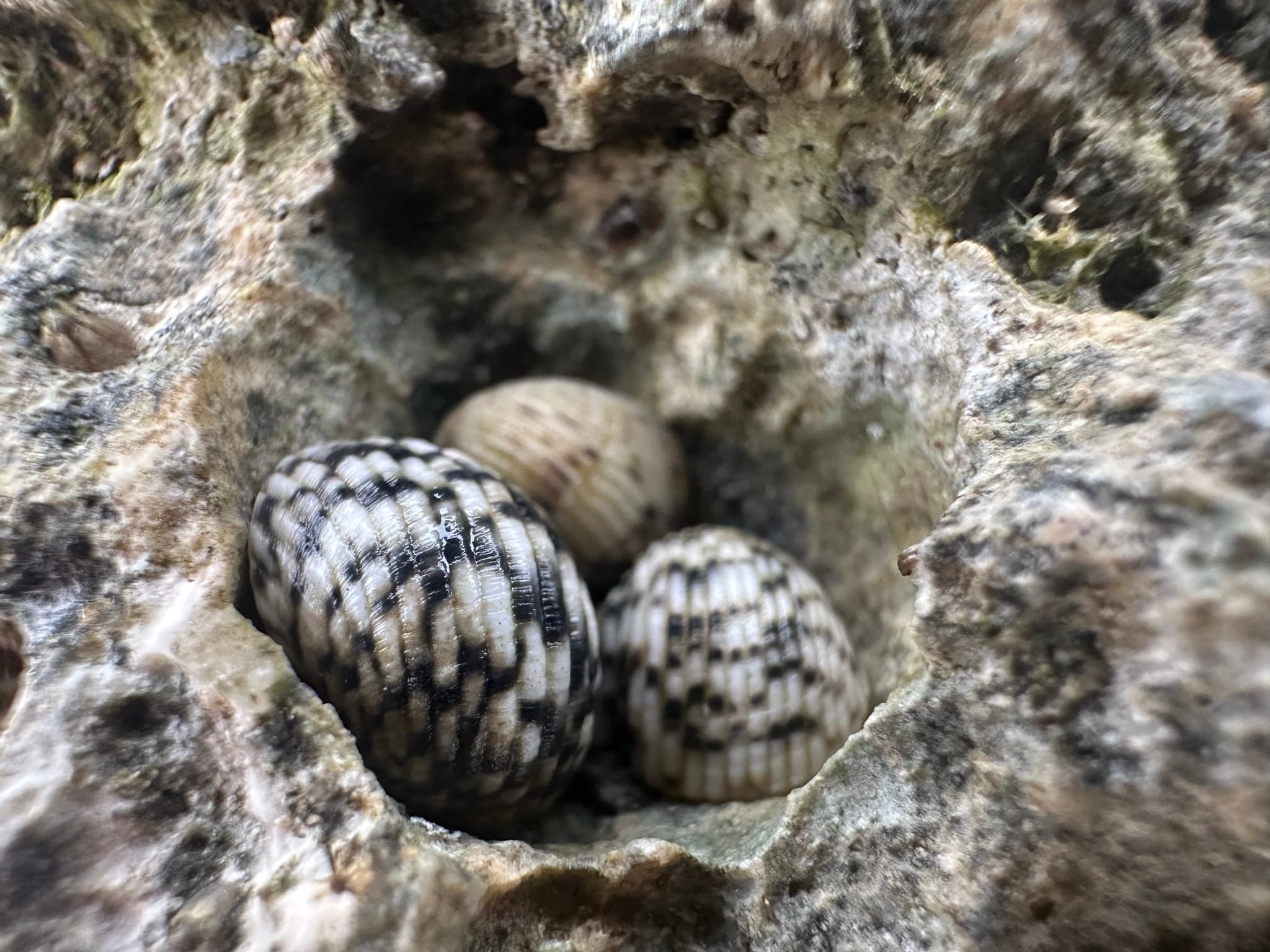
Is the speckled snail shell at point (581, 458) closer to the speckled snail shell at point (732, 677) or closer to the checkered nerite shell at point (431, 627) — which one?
the speckled snail shell at point (732, 677)

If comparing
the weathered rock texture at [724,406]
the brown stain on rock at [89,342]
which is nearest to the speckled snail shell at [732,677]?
the weathered rock texture at [724,406]

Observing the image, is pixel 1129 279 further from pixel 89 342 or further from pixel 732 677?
pixel 89 342

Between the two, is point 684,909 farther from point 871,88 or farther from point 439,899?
point 871,88

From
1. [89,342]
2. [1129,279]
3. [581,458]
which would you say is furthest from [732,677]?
[89,342]

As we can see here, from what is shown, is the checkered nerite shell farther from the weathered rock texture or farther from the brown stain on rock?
the brown stain on rock

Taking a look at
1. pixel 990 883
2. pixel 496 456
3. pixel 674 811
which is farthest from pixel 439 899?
pixel 496 456

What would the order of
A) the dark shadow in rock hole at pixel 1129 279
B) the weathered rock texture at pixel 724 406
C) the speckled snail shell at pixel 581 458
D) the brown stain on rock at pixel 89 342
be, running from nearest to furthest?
the weathered rock texture at pixel 724 406 → the dark shadow in rock hole at pixel 1129 279 → the brown stain on rock at pixel 89 342 → the speckled snail shell at pixel 581 458
